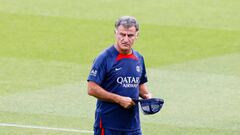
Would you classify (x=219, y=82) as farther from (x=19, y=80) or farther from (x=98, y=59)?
(x=98, y=59)

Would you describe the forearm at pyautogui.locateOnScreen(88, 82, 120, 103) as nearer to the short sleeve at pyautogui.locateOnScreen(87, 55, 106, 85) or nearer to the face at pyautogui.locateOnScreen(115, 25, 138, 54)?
the short sleeve at pyautogui.locateOnScreen(87, 55, 106, 85)

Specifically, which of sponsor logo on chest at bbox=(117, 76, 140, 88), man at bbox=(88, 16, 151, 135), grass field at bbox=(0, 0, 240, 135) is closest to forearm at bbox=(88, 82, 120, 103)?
man at bbox=(88, 16, 151, 135)

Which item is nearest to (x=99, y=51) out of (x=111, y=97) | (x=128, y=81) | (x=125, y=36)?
(x=128, y=81)

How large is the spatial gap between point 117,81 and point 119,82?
0.02m

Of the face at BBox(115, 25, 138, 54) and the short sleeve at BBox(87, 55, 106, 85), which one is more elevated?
the face at BBox(115, 25, 138, 54)

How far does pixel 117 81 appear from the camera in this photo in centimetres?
1010

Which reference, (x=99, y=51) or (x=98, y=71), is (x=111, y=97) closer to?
(x=98, y=71)

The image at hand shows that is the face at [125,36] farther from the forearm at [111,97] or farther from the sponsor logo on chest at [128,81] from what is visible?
the forearm at [111,97]

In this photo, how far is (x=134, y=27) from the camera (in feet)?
32.6

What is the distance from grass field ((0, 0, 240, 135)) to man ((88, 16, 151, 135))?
373 centimetres

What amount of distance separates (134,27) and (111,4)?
61.6 ft

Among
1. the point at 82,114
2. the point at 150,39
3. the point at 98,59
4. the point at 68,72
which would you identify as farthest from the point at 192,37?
the point at 98,59

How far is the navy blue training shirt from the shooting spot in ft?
33.0

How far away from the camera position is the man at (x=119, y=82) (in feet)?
32.6
